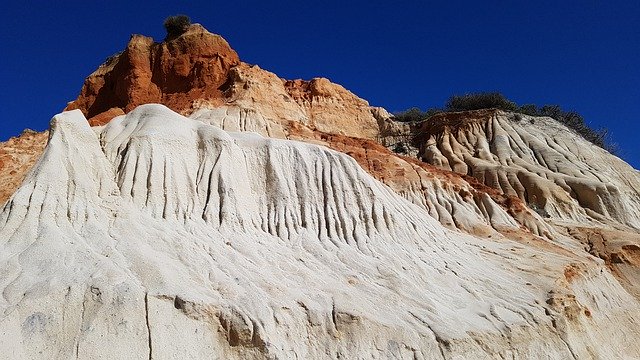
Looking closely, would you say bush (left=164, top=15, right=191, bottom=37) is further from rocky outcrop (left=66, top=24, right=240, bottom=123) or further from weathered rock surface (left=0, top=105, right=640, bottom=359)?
weathered rock surface (left=0, top=105, right=640, bottom=359)

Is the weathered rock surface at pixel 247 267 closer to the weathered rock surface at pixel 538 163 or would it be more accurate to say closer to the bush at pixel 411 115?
the weathered rock surface at pixel 538 163

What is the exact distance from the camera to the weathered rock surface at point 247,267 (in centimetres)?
1023

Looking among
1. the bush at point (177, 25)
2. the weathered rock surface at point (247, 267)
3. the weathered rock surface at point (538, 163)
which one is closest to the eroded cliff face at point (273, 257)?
the weathered rock surface at point (247, 267)

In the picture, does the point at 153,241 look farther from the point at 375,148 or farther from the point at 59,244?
the point at 375,148

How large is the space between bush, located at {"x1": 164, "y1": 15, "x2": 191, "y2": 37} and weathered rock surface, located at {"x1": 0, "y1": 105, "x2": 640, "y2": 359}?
67.6ft

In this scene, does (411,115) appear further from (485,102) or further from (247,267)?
(247,267)

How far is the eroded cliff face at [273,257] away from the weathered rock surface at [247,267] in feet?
0.14

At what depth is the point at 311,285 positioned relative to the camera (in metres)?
13.4

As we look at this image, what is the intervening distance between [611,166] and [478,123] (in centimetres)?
900

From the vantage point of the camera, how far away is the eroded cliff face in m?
10.4

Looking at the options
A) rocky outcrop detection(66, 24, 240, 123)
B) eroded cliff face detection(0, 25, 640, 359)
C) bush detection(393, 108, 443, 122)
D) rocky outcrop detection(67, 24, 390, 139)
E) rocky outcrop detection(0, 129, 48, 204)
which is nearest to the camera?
eroded cliff face detection(0, 25, 640, 359)

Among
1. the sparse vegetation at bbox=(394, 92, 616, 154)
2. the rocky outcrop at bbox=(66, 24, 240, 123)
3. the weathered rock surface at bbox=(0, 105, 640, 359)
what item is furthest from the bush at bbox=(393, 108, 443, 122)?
the weathered rock surface at bbox=(0, 105, 640, 359)

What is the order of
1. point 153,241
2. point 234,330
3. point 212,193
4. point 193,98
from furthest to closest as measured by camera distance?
1. point 193,98
2. point 212,193
3. point 153,241
4. point 234,330

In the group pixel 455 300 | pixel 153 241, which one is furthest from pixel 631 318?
pixel 153 241
